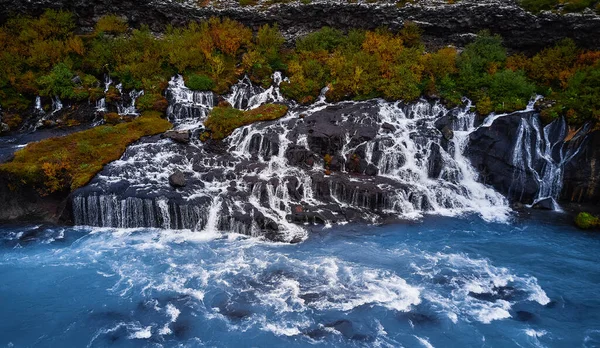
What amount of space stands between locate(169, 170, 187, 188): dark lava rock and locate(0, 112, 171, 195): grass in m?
4.52

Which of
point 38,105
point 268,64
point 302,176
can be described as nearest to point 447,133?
point 302,176

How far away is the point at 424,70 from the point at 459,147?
25.8 ft

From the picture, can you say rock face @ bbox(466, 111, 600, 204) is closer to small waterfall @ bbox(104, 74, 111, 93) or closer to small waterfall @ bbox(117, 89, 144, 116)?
small waterfall @ bbox(117, 89, 144, 116)

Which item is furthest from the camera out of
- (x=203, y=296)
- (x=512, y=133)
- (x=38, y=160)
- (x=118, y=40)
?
(x=118, y=40)

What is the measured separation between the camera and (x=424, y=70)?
3053 cm

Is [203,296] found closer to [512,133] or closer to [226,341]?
[226,341]

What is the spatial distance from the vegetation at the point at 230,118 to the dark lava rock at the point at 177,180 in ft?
15.6

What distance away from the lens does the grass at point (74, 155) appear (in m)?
22.1

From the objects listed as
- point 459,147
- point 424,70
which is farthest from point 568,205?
point 424,70

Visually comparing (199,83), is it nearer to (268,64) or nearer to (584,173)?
(268,64)

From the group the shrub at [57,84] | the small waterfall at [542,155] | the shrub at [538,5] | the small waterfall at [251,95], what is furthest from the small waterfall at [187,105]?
the shrub at [538,5]

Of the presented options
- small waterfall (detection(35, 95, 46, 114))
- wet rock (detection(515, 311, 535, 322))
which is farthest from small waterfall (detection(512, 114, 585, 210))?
small waterfall (detection(35, 95, 46, 114))

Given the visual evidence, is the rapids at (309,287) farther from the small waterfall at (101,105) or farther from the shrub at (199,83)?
the shrub at (199,83)

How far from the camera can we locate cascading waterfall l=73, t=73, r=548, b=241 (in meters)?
21.5
